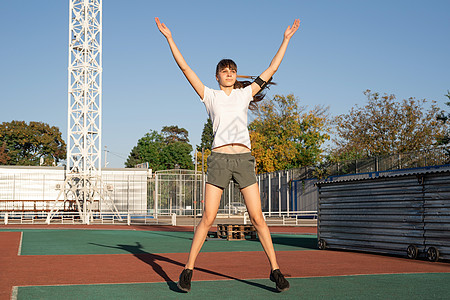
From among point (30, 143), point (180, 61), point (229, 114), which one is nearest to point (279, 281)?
point (229, 114)

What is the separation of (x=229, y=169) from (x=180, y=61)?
1226 mm

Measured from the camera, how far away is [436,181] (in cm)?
1036

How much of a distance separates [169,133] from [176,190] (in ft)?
248

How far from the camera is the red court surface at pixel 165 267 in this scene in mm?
7449

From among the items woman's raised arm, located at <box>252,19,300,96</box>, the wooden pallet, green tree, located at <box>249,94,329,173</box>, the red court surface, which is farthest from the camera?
green tree, located at <box>249,94,329,173</box>

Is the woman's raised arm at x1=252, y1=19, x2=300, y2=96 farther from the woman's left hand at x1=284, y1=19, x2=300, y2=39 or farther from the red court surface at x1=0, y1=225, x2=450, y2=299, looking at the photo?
the red court surface at x1=0, y1=225, x2=450, y2=299

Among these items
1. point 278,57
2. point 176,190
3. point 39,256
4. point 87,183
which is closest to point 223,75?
point 278,57

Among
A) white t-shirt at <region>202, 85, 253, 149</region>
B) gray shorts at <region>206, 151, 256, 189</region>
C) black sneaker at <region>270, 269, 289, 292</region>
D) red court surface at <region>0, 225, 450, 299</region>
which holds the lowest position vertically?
red court surface at <region>0, 225, 450, 299</region>

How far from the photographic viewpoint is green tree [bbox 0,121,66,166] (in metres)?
73.6

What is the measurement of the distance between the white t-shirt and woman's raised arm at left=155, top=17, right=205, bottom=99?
0.43 ft

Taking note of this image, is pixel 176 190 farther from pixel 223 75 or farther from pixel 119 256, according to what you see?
pixel 223 75

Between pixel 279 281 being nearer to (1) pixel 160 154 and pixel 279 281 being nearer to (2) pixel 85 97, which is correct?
(2) pixel 85 97

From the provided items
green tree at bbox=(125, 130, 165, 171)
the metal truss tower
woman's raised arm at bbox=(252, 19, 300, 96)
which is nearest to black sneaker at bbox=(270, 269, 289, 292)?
woman's raised arm at bbox=(252, 19, 300, 96)

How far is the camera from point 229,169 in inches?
222
